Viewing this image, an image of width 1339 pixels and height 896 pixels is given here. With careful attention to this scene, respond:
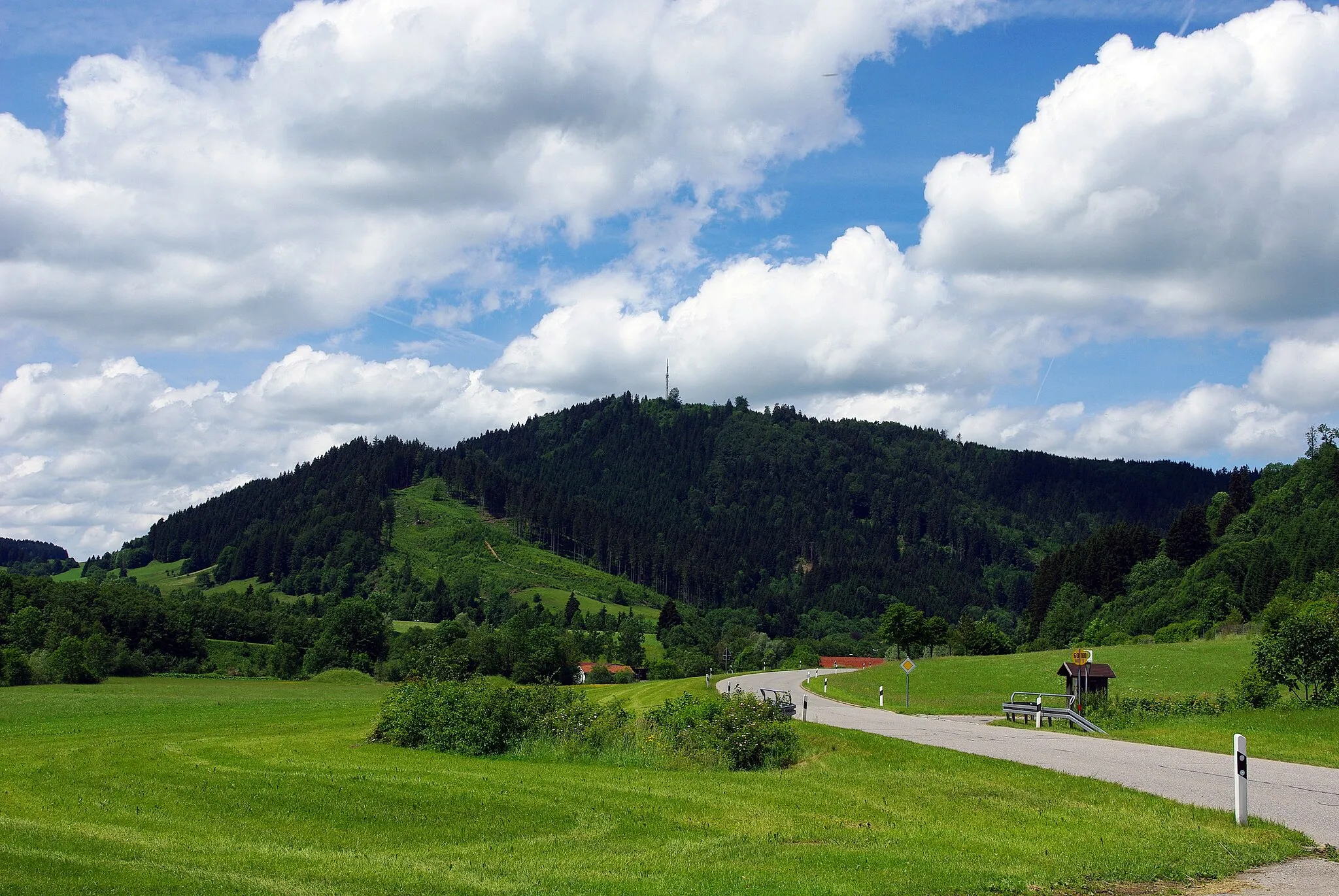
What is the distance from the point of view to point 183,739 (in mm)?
30781

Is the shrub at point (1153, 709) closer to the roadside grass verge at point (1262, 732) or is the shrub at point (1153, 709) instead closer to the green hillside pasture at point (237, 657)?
the roadside grass verge at point (1262, 732)

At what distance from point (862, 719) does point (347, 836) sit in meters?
26.7

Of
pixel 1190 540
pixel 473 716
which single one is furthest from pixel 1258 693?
pixel 1190 540

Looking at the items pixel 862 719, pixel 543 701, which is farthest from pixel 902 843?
pixel 862 719

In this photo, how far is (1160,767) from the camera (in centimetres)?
2080

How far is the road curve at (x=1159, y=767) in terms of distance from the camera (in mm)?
15281

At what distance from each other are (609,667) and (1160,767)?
107842mm

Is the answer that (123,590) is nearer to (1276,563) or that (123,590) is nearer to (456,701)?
(456,701)

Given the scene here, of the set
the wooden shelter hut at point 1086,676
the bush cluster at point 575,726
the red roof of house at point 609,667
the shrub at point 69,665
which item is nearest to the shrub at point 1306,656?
the wooden shelter hut at point 1086,676

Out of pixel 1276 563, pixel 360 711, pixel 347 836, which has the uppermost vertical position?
pixel 1276 563

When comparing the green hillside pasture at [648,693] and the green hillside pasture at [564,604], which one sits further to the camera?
the green hillside pasture at [564,604]

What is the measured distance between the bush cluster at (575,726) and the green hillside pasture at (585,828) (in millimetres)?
1018

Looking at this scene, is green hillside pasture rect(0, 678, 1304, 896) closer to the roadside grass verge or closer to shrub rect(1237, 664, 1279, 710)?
the roadside grass verge

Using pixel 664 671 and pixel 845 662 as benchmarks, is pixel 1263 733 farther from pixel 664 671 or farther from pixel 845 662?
pixel 845 662
